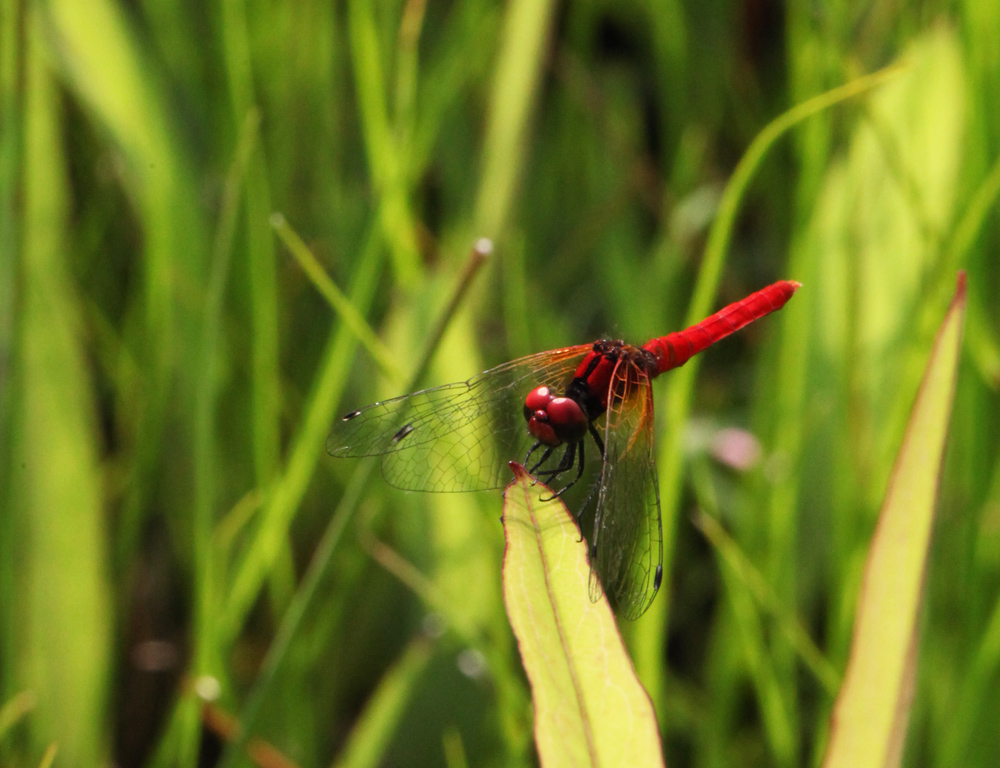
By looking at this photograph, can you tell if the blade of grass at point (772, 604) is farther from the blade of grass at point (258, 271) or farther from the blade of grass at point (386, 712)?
the blade of grass at point (258, 271)

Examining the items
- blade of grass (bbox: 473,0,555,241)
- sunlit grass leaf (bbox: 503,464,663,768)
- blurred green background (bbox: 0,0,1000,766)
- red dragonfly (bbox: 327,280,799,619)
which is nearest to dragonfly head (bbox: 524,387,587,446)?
red dragonfly (bbox: 327,280,799,619)

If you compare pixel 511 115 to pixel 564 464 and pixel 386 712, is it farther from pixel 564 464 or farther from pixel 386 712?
pixel 386 712

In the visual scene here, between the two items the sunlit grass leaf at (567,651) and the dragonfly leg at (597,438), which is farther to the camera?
the dragonfly leg at (597,438)

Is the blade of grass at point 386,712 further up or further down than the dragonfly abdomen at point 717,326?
further down

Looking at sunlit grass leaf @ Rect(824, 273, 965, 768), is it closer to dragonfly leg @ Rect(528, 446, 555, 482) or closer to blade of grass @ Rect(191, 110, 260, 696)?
dragonfly leg @ Rect(528, 446, 555, 482)

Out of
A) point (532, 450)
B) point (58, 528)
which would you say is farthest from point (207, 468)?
point (532, 450)

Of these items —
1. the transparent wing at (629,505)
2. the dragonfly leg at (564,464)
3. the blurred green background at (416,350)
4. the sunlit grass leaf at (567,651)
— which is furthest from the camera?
the blurred green background at (416,350)

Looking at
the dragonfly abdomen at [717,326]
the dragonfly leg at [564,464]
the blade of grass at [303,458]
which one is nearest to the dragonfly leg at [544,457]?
the dragonfly leg at [564,464]
